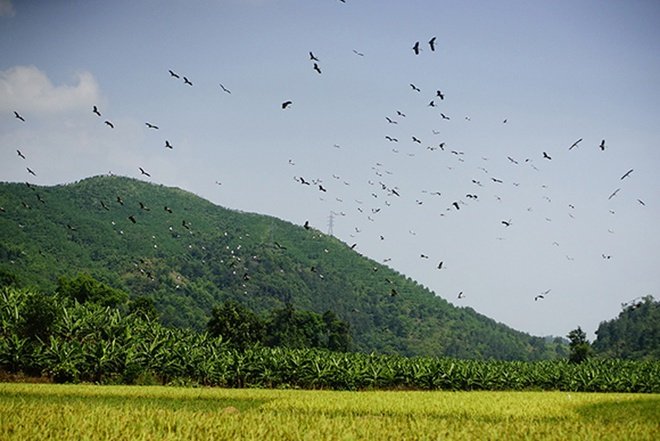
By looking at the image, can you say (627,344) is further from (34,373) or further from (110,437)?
(110,437)

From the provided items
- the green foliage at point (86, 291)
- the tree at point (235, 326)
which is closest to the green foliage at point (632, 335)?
the tree at point (235, 326)

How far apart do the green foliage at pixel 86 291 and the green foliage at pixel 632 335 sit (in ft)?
347

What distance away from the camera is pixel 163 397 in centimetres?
3209

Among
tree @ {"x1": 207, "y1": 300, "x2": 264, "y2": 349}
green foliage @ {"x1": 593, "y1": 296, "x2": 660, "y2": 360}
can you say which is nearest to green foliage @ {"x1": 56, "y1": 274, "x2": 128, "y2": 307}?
tree @ {"x1": 207, "y1": 300, "x2": 264, "y2": 349}

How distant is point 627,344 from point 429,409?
15038 centimetres

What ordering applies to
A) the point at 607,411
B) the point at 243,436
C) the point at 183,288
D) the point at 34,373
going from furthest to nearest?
the point at 183,288
the point at 34,373
the point at 607,411
the point at 243,436

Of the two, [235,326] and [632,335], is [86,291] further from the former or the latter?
[632,335]

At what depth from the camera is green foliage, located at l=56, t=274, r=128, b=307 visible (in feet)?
324

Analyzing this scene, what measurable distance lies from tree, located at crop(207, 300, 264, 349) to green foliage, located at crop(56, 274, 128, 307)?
29.5 m

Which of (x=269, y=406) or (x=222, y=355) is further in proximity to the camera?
(x=222, y=355)

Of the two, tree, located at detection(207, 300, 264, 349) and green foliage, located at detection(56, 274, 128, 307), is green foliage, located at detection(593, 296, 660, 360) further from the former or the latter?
green foliage, located at detection(56, 274, 128, 307)

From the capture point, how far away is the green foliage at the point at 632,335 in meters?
145

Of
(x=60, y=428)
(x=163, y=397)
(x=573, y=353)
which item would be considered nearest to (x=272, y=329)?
(x=573, y=353)

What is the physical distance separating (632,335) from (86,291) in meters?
135
